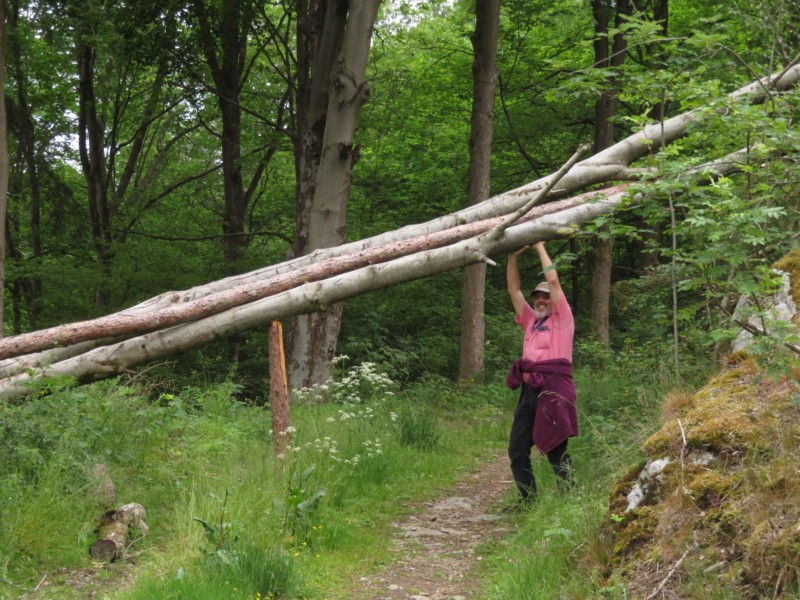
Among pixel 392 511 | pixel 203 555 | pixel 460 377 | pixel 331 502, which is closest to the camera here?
pixel 203 555

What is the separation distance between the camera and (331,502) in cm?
605

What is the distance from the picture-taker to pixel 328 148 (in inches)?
430

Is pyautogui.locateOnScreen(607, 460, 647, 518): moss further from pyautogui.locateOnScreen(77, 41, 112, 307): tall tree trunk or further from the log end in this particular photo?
pyautogui.locateOnScreen(77, 41, 112, 307): tall tree trunk

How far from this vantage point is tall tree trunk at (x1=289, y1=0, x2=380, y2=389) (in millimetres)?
10656

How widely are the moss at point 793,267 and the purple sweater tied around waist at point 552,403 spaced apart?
1688 millimetres

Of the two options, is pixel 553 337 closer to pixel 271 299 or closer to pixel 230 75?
pixel 271 299

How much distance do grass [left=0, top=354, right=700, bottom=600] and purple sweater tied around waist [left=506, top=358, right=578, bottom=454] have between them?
0.37 metres

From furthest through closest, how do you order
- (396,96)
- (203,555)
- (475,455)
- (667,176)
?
1. (396,96)
2. (475,455)
3. (667,176)
4. (203,555)

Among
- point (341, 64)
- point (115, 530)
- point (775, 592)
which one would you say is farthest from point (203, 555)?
point (341, 64)

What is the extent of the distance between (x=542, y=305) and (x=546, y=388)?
2.21 ft

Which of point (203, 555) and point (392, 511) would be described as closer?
point (203, 555)

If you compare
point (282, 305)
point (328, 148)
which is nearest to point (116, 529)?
point (282, 305)

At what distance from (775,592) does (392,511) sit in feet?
12.6

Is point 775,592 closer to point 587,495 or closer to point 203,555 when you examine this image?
point 587,495
